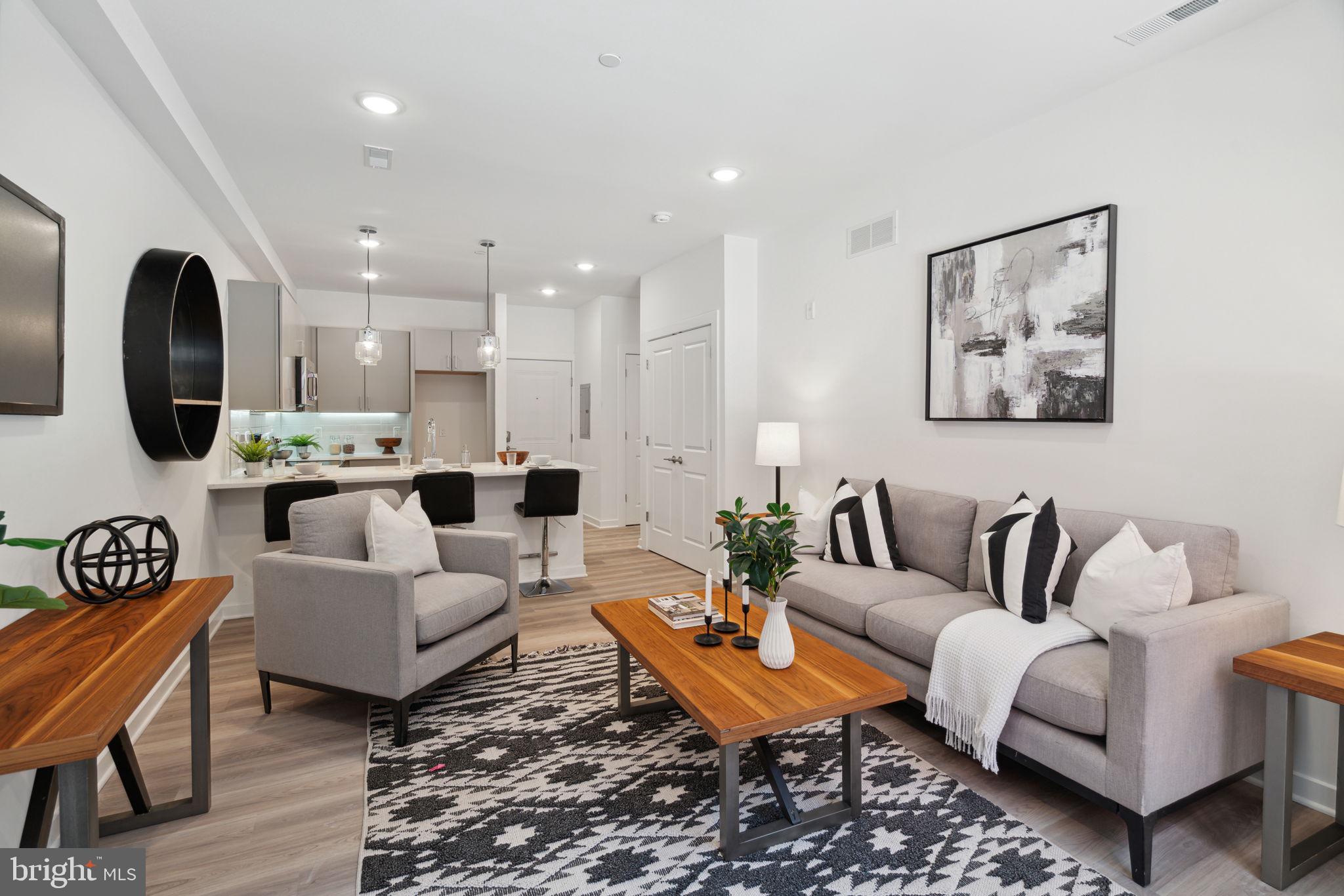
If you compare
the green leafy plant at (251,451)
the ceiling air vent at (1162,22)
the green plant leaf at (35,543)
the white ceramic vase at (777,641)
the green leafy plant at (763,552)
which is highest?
the ceiling air vent at (1162,22)

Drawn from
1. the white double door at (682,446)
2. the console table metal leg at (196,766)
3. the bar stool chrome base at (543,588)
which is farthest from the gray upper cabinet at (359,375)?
the console table metal leg at (196,766)

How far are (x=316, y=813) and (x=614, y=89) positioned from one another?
9.48 feet

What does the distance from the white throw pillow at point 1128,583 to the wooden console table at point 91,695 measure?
2545mm

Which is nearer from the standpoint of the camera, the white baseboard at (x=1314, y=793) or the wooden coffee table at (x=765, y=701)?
the wooden coffee table at (x=765, y=701)

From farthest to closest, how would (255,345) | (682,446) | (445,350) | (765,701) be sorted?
(445,350), (682,446), (255,345), (765,701)

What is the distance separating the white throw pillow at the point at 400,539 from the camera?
2.99 meters

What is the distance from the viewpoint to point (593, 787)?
2.28m

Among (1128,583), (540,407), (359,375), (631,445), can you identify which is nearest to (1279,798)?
(1128,583)

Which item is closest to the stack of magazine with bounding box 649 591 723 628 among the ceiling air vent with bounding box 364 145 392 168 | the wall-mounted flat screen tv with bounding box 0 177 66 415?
the wall-mounted flat screen tv with bounding box 0 177 66 415

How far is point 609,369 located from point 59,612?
226 inches

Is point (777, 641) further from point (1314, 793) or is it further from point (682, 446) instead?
point (682, 446)

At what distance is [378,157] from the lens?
344 cm

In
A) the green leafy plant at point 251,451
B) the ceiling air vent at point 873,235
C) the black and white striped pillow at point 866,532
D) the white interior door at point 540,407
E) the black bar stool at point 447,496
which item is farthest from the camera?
the white interior door at point 540,407

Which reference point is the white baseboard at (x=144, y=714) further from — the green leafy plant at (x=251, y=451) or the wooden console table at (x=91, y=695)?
the green leafy plant at (x=251, y=451)
